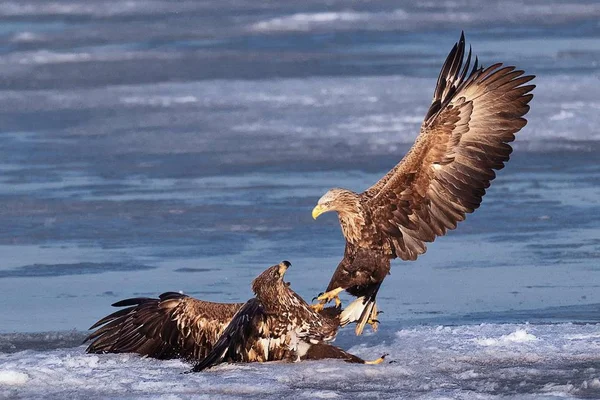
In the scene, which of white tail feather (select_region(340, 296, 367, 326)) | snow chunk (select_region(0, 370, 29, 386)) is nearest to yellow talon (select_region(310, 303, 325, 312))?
white tail feather (select_region(340, 296, 367, 326))

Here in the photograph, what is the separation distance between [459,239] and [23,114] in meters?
5.68

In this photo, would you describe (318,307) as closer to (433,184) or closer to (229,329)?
(229,329)

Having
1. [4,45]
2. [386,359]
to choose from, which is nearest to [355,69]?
[4,45]

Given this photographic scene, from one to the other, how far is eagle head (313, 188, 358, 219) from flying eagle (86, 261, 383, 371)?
0.46 metres

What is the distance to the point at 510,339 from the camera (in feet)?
18.8

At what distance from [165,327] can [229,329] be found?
1.67 ft

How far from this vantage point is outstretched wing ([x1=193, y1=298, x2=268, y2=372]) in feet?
17.3

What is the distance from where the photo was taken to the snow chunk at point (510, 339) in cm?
569

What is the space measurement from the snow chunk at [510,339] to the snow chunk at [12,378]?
1.80 metres

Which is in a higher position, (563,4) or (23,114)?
(563,4)

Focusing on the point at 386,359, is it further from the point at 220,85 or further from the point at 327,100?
the point at 220,85

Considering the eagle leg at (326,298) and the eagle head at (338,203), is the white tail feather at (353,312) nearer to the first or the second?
the eagle leg at (326,298)

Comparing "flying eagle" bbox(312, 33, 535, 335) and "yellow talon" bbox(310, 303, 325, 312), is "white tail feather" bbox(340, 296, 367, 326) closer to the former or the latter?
"flying eagle" bbox(312, 33, 535, 335)

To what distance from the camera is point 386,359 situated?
5508mm
